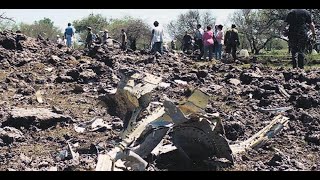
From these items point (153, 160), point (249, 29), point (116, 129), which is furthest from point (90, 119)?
point (249, 29)

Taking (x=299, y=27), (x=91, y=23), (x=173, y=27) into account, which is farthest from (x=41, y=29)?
(x=299, y=27)

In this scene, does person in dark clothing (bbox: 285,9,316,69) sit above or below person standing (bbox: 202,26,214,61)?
above

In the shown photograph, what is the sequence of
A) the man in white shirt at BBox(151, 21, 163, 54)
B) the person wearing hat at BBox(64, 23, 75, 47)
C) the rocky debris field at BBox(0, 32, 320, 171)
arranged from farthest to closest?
1. the person wearing hat at BBox(64, 23, 75, 47)
2. the man in white shirt at BBox(151, 21, 163, 54)
3. the rocky debris field at BBox(0, 32, 320, 171)

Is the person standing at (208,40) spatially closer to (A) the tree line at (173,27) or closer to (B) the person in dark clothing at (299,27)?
(B) the person in dark clothing at (299,27)

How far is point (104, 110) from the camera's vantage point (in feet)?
27.9

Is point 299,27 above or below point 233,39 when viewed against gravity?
above

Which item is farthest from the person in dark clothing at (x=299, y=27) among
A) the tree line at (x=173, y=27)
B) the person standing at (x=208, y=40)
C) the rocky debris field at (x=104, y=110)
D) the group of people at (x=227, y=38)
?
the tree line at (x=173, y=27)

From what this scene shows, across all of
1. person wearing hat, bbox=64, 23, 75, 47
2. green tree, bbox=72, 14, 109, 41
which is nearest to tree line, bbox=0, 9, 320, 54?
green tree, bbox=72, 14, 109, 41

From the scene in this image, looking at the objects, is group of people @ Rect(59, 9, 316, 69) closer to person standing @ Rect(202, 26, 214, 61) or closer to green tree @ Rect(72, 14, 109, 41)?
person standing @ Rect(202, 26, 214, 61)

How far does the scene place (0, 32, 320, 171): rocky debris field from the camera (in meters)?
5.75

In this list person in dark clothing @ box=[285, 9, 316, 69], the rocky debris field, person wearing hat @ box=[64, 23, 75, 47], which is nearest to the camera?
the rocky debris field

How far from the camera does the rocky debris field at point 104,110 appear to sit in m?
5.75

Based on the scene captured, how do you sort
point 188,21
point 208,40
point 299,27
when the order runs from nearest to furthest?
point 299,27
point 208,40
point 188,21

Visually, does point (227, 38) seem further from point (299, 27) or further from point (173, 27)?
point (173, 27)
